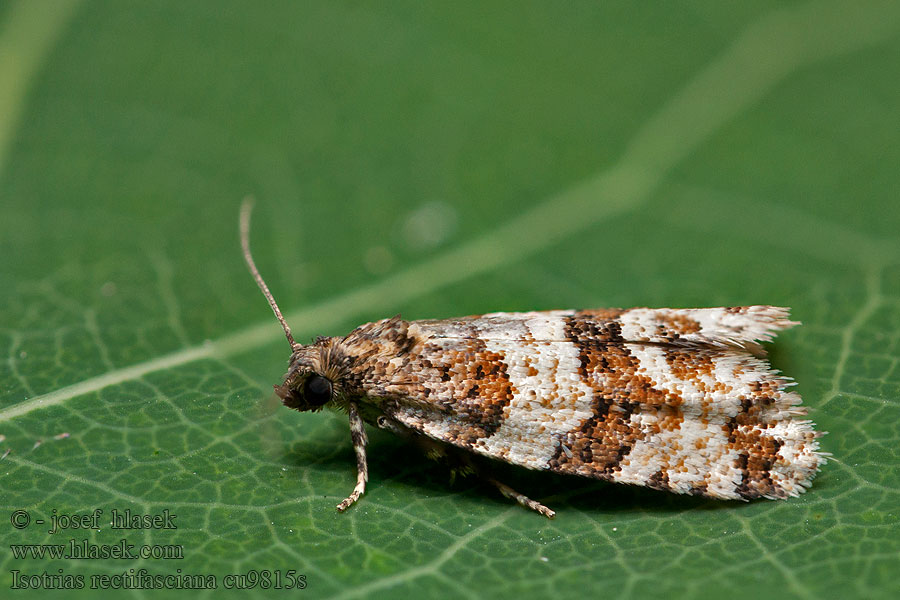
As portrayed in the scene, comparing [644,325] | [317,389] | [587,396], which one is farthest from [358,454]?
[644,325]

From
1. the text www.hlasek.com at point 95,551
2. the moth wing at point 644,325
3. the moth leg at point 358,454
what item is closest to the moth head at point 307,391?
the moth leg at point 358,454

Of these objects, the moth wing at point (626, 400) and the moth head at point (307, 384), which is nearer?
the moth wing at point (626, 400)

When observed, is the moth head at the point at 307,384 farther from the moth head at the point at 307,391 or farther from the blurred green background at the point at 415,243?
the blurred green background at the point at 415,243

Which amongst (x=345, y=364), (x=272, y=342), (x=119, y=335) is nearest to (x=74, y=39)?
(x=119, y=335)

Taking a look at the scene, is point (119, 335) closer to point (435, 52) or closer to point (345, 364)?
point (345, 364)

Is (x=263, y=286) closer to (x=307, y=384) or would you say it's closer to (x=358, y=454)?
(x=307, y=384)

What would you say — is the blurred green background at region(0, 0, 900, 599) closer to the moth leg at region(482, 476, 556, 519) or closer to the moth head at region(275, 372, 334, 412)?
the moth leg at region(482, 476, 556, 519)
